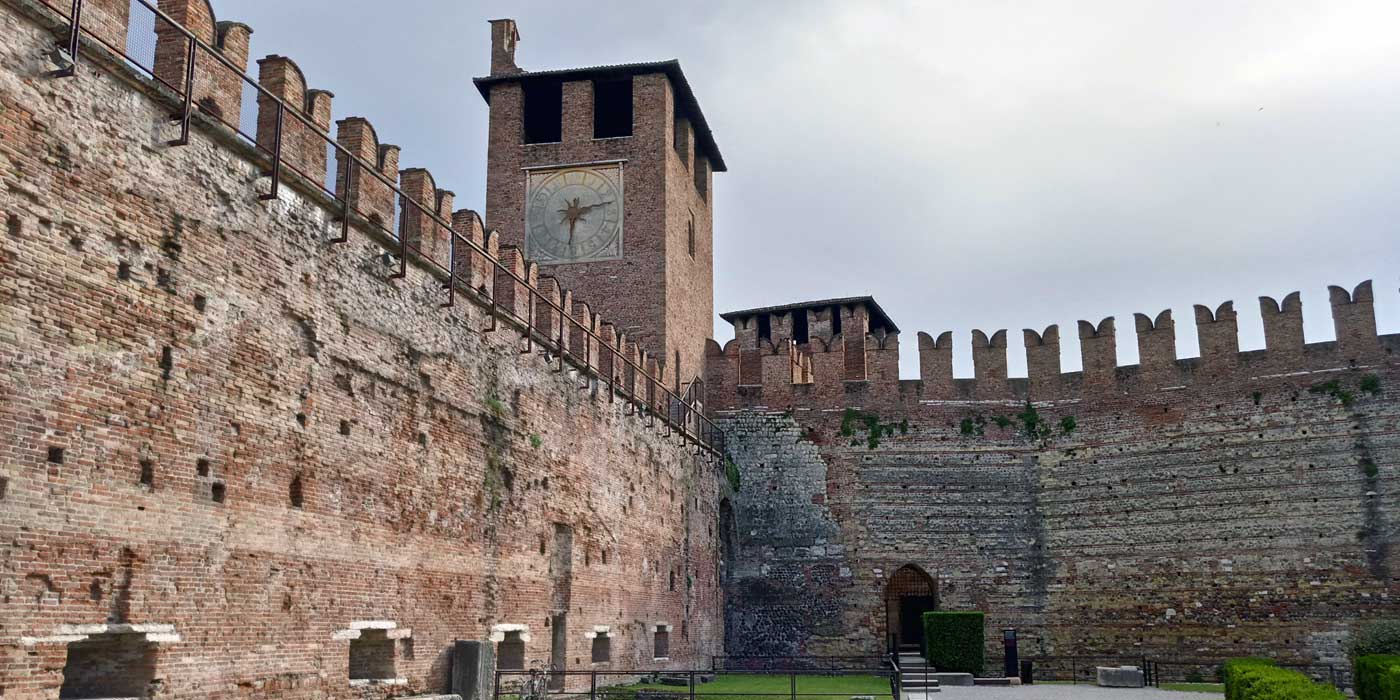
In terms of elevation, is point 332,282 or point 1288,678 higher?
point 332,282

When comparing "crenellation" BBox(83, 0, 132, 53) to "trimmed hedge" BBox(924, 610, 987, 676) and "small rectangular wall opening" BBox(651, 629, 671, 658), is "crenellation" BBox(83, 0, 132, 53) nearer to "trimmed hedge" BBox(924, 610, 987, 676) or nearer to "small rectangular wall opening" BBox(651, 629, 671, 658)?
"small rectangular wall opening" BBox(651, 629, 671, 658)

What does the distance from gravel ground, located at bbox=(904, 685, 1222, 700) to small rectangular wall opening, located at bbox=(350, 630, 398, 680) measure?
7.25 m

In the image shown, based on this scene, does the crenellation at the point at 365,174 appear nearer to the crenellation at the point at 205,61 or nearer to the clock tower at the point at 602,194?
the crenellation at the point at 205,61

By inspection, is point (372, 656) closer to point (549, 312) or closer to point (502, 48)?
point (549, 312)

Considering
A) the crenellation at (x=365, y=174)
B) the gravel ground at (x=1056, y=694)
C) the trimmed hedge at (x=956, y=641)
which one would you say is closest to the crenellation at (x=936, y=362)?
the trimmed hedge at (x=956, y=641)

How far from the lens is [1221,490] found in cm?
2214

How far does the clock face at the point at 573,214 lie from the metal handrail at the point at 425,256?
151 inches

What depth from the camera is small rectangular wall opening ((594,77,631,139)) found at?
25.3m

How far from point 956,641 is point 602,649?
7.15 metres

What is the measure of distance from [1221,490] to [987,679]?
5.84 m

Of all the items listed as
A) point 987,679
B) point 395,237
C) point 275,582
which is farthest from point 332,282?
point 987,679

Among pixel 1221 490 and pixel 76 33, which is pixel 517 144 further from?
pixel 76 33

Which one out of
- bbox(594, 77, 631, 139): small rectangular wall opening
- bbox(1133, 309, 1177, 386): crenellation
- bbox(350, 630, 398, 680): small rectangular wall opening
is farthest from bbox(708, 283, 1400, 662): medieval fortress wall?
bbox(350, 630, 398, 680): small rectangular wall opening

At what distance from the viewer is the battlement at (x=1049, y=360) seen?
2205 centimetres
